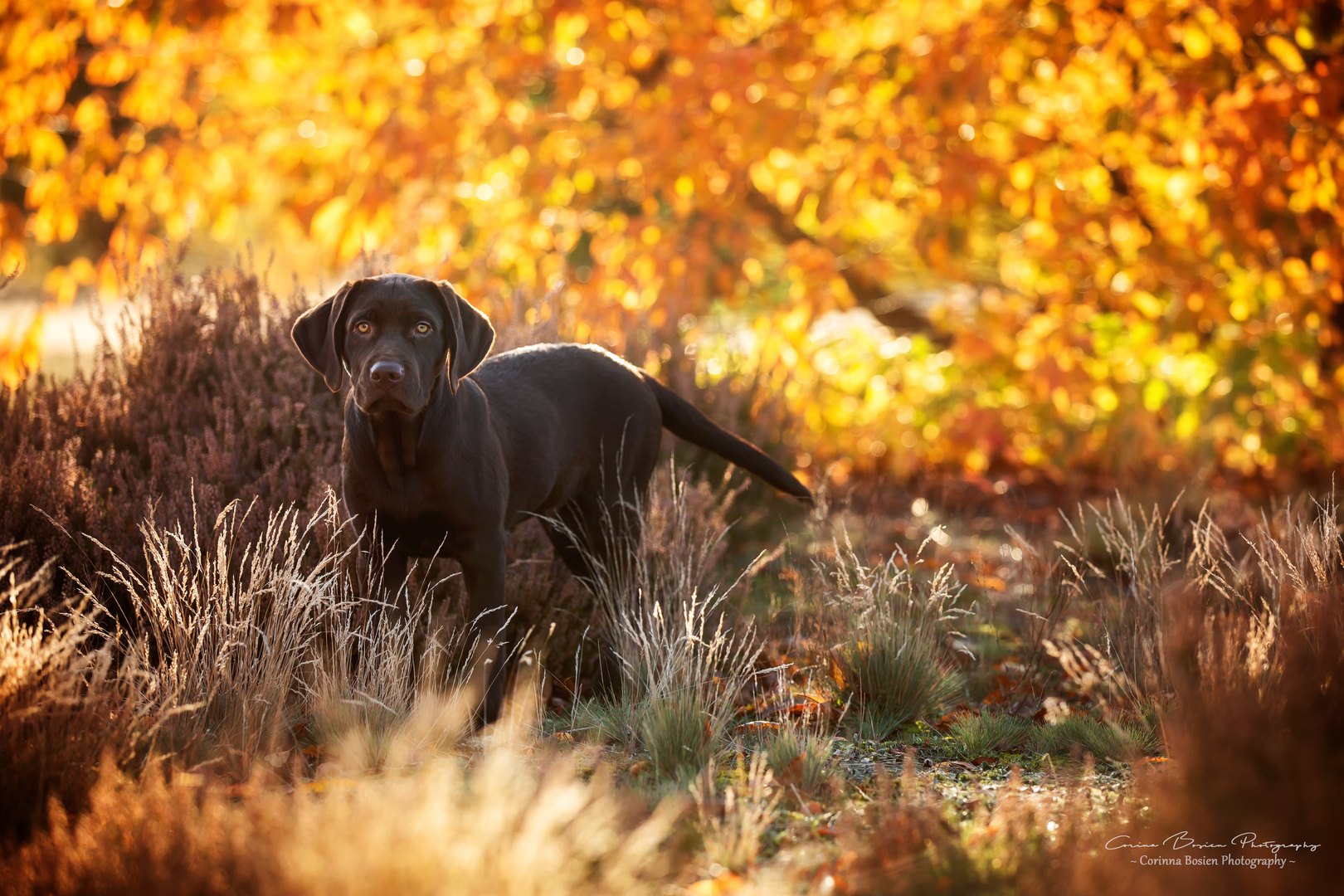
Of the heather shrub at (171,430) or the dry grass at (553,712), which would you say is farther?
the heather shrub at (171,430)

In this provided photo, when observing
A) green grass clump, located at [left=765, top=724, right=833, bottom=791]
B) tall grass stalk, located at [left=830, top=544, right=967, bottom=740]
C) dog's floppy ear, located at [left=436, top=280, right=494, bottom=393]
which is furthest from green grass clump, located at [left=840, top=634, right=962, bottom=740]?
dog's floppy ear, located at [left=436, top=280, right=494, bottom=393]

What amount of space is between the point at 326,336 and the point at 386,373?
0.44m

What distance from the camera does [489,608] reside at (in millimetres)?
3396

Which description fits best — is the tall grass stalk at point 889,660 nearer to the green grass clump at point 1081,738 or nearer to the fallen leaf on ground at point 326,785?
the green grass clump at point 1081,738

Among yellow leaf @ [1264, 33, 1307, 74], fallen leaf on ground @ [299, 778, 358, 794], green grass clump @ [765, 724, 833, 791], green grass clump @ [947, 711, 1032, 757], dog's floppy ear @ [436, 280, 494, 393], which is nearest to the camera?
fallen leaf on ground @ [299, 778, 358, 794]

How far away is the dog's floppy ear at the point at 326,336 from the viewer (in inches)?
134

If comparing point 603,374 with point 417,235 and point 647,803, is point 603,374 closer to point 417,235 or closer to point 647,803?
point 647,803

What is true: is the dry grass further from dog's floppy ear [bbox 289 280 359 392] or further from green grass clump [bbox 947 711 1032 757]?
dog's floppy ear [bbox 289 280 359 392]

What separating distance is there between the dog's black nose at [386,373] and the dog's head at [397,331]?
0.10 m

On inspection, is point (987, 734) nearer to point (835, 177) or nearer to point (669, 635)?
point (669, 635)

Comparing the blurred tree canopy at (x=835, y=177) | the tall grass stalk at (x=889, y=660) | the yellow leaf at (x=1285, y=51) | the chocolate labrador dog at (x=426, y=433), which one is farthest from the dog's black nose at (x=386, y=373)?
the yellow leaf at (x=1285, y=51)

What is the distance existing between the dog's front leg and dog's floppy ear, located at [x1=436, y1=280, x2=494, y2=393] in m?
0.55

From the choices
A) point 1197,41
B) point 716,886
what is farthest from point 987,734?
point 1197,41

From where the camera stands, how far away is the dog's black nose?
3.13 metres
